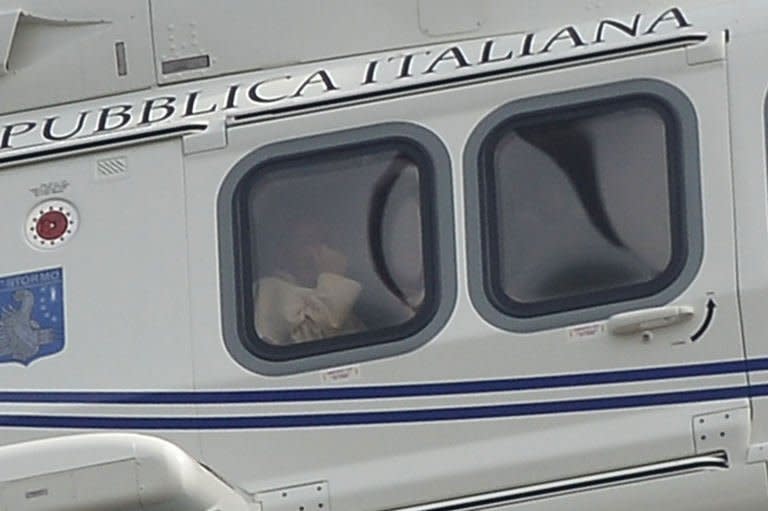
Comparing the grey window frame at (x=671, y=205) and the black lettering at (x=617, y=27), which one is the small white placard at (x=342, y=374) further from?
the black lettering at (x=617, y=27)

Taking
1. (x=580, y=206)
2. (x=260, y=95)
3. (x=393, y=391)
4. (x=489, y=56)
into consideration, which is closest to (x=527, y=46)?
(x=489, y=56)

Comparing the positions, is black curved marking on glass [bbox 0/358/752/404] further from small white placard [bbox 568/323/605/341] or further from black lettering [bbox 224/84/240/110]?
black lettering [bbox 224/84/240/110]

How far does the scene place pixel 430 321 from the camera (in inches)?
203

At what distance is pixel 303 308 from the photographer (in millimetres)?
5258

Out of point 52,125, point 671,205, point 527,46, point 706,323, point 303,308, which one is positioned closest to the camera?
point 706,323

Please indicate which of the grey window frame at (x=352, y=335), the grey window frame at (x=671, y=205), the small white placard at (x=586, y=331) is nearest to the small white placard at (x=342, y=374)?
the grey window frame at (x=352, y=335)

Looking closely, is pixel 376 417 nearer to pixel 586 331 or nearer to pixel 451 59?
pixel 586 331

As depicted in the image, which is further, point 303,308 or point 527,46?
point 527,46

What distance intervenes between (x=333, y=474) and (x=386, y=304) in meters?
0.46

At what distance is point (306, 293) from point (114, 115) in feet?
2.60

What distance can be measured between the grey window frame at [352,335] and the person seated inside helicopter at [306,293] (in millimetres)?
35

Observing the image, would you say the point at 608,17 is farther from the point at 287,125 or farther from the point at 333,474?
the point at 333,474

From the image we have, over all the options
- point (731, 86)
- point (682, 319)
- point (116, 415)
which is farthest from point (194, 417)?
point (731, 86)

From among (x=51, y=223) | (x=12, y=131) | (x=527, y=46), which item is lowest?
(x=51, y=223)
